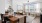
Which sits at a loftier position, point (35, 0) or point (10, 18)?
point (35, 0)

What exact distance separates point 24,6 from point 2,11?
1.07 feet

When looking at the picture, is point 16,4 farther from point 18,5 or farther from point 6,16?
point 6,16

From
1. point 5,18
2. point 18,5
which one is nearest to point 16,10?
point 18,5

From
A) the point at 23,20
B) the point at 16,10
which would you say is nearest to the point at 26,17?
the point at 23,20

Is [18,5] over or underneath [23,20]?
over

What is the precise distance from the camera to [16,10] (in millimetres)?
875

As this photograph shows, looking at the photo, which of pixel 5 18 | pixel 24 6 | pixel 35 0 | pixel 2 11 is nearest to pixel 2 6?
pixel 2 11

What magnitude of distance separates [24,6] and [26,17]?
15 cm

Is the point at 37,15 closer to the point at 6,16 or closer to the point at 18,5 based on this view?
the point at 18,5

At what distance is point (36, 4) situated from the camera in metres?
0.81

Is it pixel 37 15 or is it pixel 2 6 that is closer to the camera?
pixel 37 15

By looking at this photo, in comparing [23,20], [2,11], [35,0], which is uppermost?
[35,0]

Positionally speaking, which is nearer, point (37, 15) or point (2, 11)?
point (37, 15)

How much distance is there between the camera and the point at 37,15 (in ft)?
2.65
